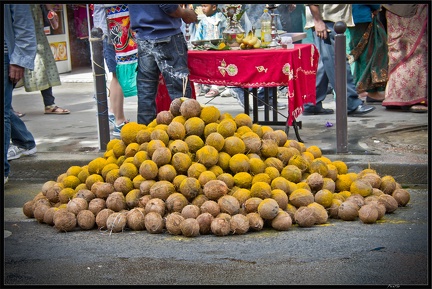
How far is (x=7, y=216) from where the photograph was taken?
6.12 metres

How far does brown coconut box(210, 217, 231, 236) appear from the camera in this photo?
17.1ft

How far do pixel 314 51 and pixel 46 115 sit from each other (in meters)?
4.57

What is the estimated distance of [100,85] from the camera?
26.6ft

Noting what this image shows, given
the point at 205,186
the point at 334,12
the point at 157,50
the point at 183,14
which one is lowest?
the point at 205,186

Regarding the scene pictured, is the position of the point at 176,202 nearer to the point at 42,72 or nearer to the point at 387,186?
the point at 387,186

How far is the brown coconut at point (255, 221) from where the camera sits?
5293mm

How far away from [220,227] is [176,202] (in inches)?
16.4

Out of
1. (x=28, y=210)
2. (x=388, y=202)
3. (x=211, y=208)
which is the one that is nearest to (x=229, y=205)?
(x=211, y=208)

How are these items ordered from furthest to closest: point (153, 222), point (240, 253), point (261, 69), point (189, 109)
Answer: point (261, 69) → point (189, 109) → point (153, 222) → point (240, 253)

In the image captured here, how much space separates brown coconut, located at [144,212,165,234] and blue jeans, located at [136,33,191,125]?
7.38 feet

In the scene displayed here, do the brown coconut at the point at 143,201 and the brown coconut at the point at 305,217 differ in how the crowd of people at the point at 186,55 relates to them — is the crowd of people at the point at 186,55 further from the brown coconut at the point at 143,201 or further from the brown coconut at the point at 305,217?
the brown coconut at the point at 305,217

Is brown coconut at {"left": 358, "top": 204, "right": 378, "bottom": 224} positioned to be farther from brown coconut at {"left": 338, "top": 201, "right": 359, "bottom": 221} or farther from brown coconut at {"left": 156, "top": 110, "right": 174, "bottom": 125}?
brown coconut at {"left": 156, "top": 110, "right": 174, "bottom": 125}

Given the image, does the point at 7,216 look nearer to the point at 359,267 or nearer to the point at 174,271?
the point at 174,271
